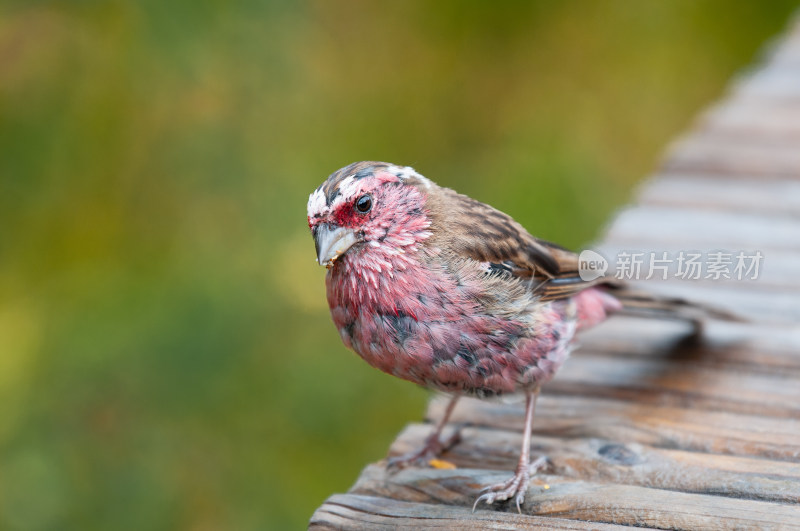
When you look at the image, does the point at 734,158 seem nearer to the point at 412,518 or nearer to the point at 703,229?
the point at 703,229

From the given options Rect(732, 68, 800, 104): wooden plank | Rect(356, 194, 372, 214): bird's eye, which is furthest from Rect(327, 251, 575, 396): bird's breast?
Rect(732, 68, 800, 104): wooden plank

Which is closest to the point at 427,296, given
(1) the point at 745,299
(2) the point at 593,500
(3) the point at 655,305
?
(2) the point at 593,500

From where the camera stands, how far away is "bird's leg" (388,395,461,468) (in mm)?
3238

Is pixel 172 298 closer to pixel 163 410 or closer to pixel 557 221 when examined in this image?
pixel 163 410

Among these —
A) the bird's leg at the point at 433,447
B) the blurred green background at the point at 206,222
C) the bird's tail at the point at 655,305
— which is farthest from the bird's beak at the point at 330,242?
the blurred green background at the point at 206,222

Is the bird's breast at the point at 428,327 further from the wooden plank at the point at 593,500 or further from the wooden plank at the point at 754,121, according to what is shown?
the wooden plank at the point at 754,121

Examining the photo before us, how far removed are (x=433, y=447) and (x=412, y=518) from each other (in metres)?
0.49

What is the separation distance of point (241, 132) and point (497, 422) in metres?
4.49

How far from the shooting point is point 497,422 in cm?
353

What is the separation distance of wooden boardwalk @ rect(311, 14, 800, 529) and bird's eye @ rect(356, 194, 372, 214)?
0.84 metres

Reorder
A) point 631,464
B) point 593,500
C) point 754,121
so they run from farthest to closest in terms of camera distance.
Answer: point 754,121, point 631,464, point 593,500

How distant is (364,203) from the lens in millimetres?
3018

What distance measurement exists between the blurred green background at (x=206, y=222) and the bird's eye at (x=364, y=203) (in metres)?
3.29

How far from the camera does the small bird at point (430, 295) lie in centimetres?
297
